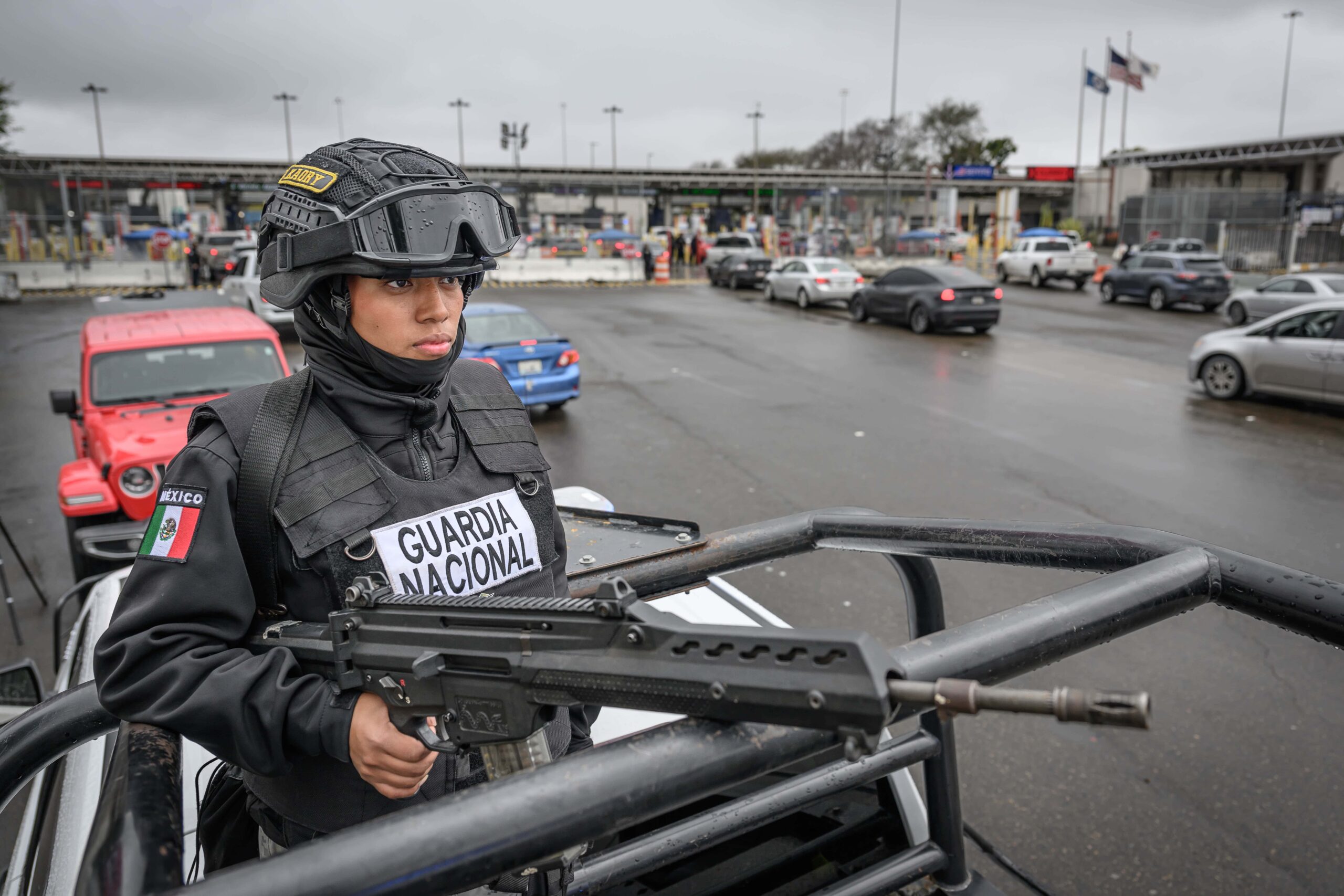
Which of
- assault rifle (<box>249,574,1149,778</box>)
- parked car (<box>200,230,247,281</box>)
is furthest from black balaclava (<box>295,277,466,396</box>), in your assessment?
Result: parked car (<box>200,230,247,281</box>)

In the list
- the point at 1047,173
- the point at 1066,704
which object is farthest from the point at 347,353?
the point at 1047,173

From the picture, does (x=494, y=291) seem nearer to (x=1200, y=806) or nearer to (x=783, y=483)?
A: (x=783, y=483)

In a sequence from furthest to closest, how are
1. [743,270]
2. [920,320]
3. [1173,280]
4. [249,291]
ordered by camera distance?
[743,270], [1173,280], [920,320], [249,291]

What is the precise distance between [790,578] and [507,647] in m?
5.25

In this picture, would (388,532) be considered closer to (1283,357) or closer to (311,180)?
(311,180)

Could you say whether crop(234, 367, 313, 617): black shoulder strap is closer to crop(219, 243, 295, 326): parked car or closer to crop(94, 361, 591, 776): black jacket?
crop(94, 361, 591, 776): black jacket

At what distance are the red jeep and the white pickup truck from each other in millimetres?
28093

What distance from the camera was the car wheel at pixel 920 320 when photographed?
19.4 m

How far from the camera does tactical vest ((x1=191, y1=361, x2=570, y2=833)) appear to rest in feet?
5.25

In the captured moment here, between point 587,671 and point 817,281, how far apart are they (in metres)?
24.3

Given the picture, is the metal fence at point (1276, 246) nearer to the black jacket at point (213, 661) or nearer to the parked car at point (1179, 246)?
the parked car at point (1179, 246)

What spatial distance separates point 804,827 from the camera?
2.38m

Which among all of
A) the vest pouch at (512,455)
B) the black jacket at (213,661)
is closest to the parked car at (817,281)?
the vest pouch at (512,455)

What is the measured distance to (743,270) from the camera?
102ft
